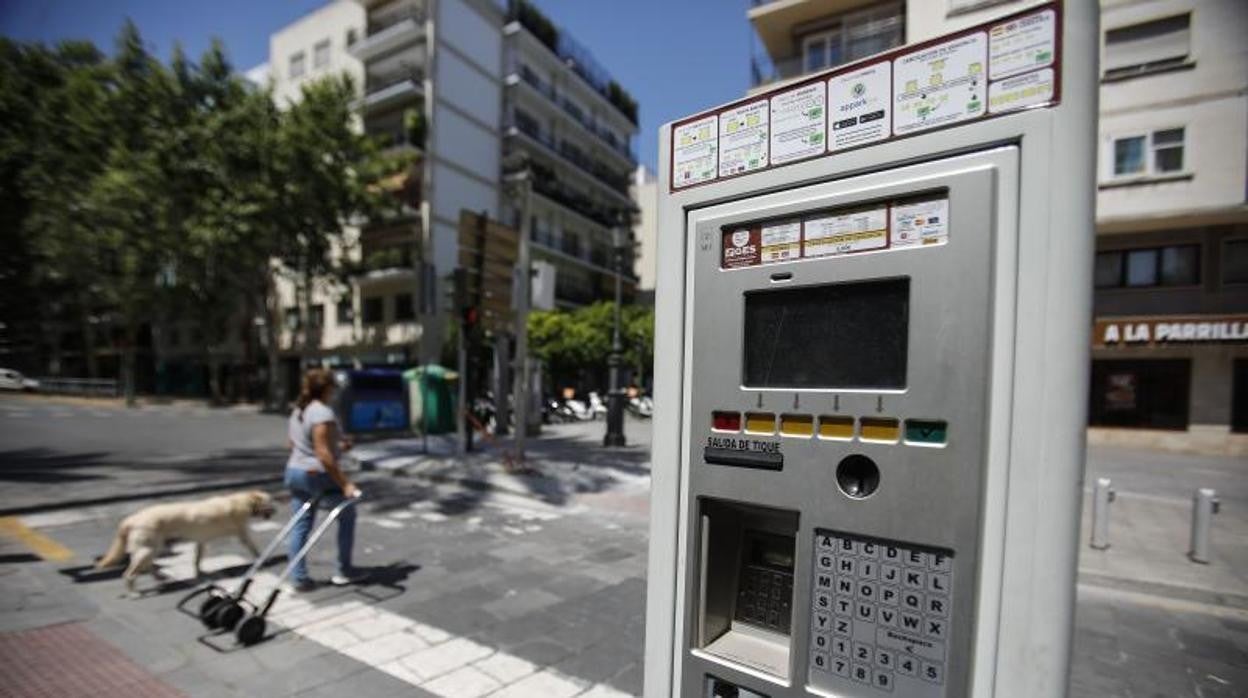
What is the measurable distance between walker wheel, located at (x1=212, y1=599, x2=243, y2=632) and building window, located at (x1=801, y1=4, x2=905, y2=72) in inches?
589

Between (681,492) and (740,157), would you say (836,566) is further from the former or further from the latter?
(740,157)

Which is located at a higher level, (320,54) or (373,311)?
(320,54)

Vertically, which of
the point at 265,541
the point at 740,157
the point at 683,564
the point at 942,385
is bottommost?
the point at 265,541

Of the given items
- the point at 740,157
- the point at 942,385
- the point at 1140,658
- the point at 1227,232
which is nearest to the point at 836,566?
the point at 942,385

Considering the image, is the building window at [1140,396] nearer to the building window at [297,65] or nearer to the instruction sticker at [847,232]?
the instruction sticker at [847,232]

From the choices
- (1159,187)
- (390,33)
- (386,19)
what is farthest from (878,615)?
(386,19)

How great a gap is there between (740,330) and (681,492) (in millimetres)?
449

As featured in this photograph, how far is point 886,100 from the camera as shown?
4.16 ft

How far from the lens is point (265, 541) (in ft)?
17.9

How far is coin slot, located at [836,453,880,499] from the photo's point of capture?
4.14 feet

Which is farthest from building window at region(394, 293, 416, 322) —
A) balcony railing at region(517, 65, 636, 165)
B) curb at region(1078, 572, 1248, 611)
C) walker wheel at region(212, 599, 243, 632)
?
curb at region(1078, 572, 1248, 611)

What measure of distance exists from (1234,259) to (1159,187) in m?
3.82

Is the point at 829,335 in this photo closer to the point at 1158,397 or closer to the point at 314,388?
the point at 314,388

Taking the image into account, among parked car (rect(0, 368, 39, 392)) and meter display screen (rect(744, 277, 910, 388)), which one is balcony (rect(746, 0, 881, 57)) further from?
parked car (rect(0, 368, 39, 392))
